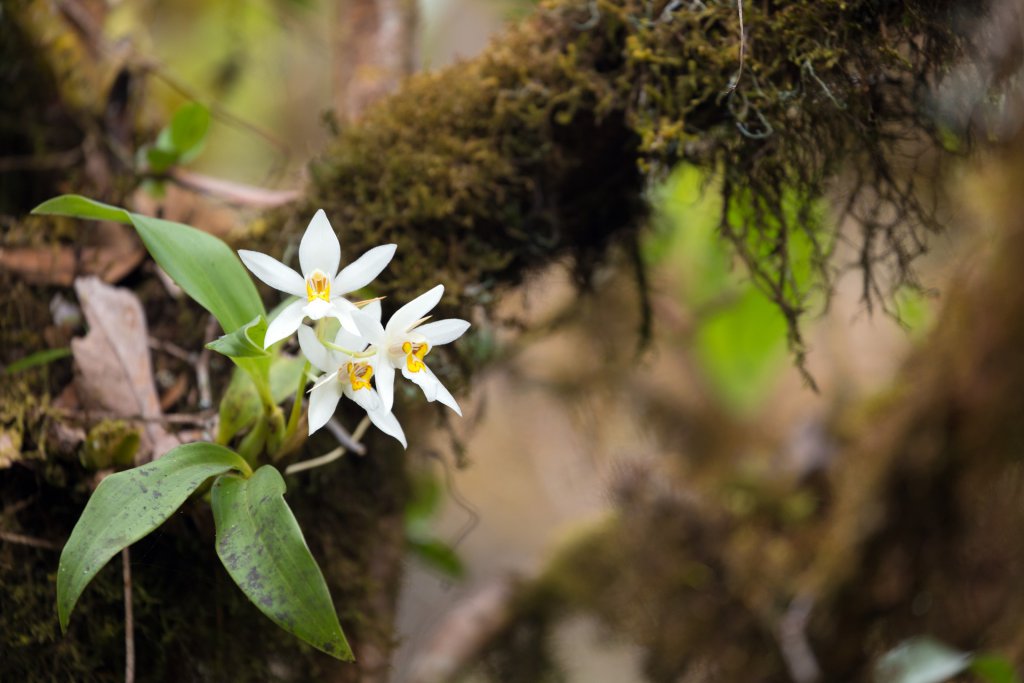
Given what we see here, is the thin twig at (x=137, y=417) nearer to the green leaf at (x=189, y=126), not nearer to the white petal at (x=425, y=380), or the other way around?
the white petal at (x=425, y=380)

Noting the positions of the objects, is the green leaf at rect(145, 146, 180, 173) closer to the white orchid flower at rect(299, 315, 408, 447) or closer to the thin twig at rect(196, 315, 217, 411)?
the thin twig at rect(196, 315, 217, 411)

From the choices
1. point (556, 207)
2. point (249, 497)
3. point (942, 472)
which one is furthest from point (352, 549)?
point (942, 472)

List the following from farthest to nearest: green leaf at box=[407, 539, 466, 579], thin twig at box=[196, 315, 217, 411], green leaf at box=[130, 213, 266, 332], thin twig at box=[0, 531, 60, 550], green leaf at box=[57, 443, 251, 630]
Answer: green leaf at box=[407, 539, 466, 579] < thin twig at box=[196, 315, 217, 411] < thin twig at box=[0, 531, 60, 550] < green leaf at box=[130, 213, 266, 332] < green leaf at box=[57, 443, 251, 630]

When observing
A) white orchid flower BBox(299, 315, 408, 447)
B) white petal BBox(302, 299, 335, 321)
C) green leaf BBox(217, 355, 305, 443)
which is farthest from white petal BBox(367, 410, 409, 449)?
green leaf BBox(217, 355, 305, 443)

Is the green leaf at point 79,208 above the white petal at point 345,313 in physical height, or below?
above

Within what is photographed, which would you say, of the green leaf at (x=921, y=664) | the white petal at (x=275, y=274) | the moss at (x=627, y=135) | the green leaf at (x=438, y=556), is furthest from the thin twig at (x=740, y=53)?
the green leaf at (x=438, y=556)

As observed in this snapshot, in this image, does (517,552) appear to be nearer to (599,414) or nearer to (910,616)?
(599,414)

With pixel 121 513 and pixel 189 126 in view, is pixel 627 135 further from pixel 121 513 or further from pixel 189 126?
pixel 121 513
